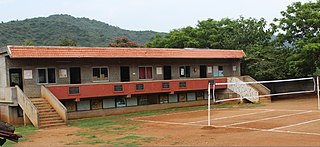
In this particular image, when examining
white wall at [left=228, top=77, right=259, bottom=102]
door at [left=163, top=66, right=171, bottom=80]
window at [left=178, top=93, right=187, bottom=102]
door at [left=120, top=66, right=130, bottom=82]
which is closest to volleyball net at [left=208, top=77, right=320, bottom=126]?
white wall at [left=228, top=77, right=259, bottom=102]

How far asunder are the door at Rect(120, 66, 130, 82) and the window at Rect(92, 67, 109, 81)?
1340mm

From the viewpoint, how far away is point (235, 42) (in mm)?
40375

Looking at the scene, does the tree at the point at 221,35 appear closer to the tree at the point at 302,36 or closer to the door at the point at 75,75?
the tree at the point at 302,36

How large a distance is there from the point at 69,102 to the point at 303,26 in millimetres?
21018

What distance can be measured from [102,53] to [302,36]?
18.1 m

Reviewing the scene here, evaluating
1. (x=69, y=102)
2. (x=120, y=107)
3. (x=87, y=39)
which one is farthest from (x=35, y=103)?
(x=87, y=39)

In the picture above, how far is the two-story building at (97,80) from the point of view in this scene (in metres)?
23.6

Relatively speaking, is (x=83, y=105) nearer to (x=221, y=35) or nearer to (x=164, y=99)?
(x=164, y=99)

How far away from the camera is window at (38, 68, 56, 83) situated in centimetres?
2562

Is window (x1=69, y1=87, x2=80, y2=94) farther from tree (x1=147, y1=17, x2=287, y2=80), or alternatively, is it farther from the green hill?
the green hill

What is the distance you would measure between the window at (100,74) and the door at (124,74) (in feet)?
4.40

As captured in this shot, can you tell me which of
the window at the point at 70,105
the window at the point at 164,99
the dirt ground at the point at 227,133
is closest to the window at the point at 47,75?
the window at the point at 70,105

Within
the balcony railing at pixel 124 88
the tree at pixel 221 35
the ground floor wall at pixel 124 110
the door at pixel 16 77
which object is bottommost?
the ground floor wall at pixel 124 110

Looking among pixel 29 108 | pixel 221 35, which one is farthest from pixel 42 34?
pixel 29 108
